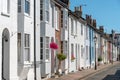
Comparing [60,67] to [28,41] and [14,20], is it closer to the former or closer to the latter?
[28,41]

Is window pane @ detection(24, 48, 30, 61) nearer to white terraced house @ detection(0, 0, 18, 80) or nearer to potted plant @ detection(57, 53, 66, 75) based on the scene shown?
white terraced house @ detection(0, 0, 18, 80)

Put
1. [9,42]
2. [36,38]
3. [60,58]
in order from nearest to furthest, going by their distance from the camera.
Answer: [9,42] < [36,38] < [60,58]

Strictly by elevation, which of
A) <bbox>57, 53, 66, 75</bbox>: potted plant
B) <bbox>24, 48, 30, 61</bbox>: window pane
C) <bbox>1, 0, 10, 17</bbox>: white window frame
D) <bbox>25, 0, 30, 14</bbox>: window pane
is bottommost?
<bbox>57, 53, 66, 75</bbox>: potted plant

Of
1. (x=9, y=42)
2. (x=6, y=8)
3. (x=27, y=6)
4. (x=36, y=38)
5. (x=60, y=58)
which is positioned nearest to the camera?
(x=6, y=8)

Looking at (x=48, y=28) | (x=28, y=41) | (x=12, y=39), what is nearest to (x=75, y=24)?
(x=48, y=28)

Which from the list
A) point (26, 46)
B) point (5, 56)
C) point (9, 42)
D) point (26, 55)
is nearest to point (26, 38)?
point (26, 46)

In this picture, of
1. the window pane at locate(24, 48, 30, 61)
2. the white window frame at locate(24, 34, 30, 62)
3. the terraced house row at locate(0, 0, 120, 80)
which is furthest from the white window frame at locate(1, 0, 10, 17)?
the window pane at locate(24, 48, 30, 61)

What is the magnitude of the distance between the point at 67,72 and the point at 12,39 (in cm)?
1715

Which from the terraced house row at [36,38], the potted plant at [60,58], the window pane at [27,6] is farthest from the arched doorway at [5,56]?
the potted plant at [60,58]

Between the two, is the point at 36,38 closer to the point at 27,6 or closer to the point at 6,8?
the point at 27,6

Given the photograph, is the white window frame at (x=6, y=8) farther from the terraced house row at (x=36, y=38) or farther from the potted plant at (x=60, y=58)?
the potted plant at (x=60, y=58)

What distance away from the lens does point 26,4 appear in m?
25.3

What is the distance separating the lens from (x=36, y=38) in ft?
90.0

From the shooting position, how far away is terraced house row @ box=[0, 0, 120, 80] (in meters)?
22.3
